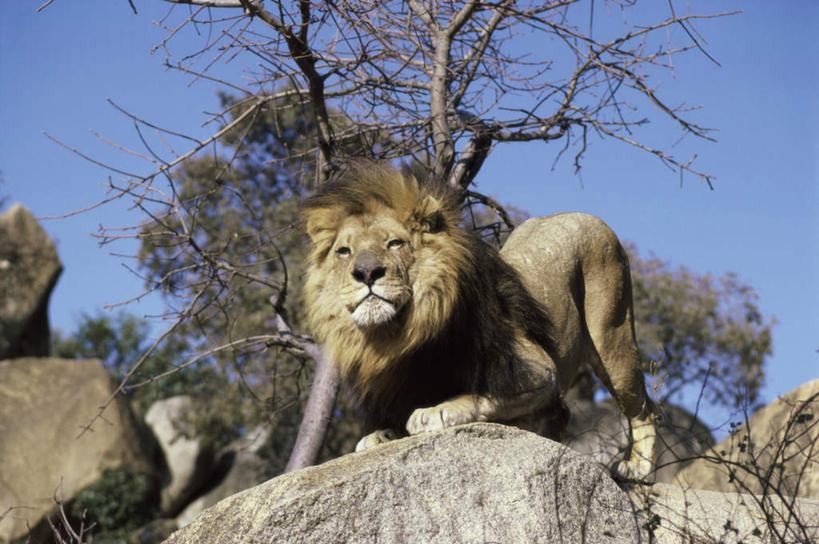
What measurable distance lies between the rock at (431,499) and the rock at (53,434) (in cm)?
1235


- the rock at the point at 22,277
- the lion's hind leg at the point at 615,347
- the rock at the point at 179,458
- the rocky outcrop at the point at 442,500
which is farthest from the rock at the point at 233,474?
the rocky outcrop at the point at 442,500

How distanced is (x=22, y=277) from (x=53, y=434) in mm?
5067

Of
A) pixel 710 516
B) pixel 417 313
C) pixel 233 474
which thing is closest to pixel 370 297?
pixel 417 313

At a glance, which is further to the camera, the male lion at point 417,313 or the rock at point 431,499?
the male lion at point 417,313

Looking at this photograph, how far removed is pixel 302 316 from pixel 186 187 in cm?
664

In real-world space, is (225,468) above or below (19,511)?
above

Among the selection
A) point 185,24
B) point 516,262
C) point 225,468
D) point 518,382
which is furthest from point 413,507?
point 225,468

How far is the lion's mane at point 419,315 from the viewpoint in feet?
13.5

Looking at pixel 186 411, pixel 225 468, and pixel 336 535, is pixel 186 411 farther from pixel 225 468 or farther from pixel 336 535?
pixel 336 535

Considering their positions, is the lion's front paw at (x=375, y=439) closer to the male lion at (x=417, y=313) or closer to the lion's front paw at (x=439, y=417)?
the male lion at (x=417, y=313)

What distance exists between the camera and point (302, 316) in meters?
13.0

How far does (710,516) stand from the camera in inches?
193

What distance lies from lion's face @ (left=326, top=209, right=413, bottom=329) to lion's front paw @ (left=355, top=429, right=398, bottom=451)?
650mm

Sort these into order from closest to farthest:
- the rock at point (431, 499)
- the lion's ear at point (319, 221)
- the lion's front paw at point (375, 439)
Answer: the rock at point (431, 499) → the lion's front paw at point (375, 439) → the lion's ear at point (319, 221)
